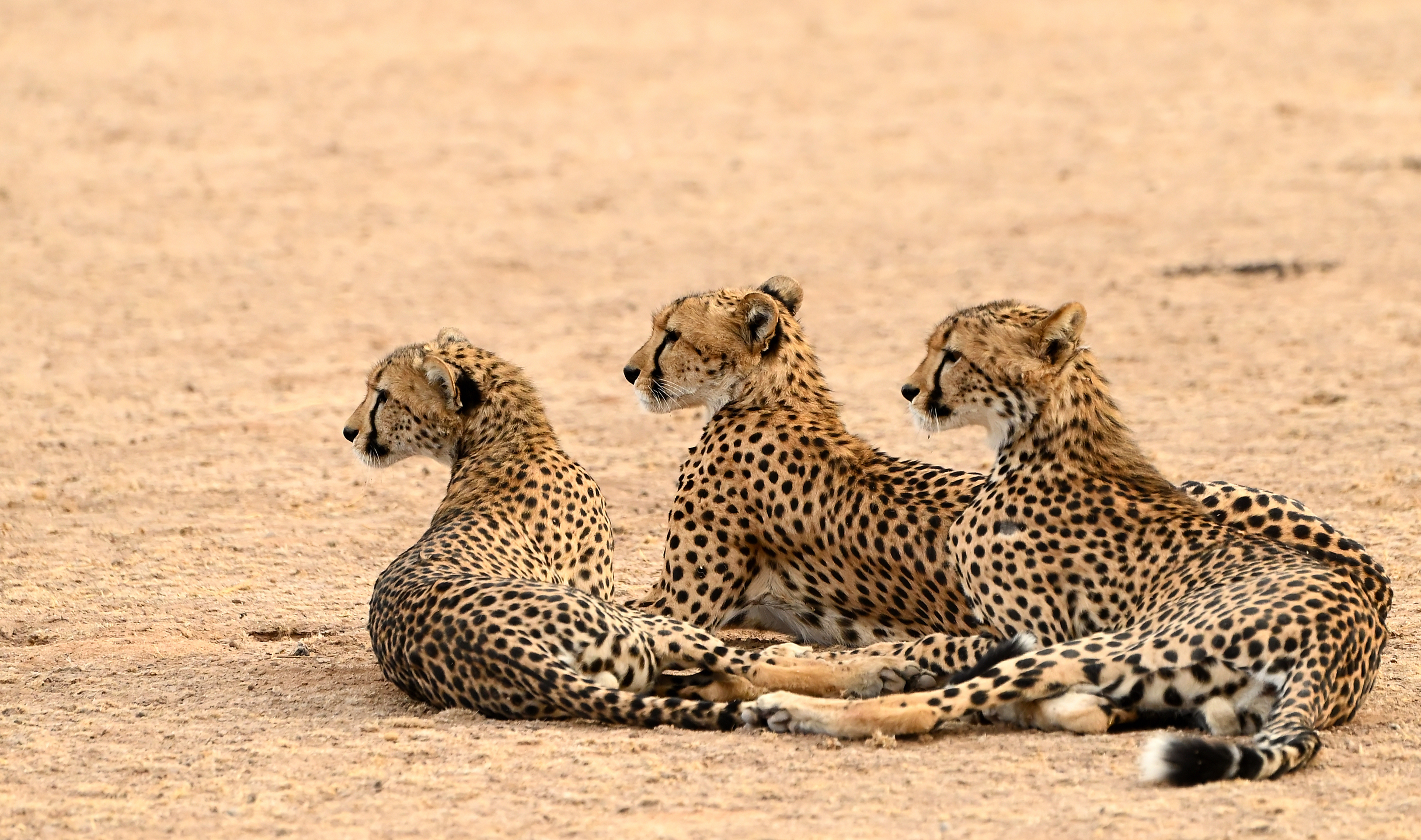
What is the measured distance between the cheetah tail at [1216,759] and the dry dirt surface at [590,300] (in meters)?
0.04

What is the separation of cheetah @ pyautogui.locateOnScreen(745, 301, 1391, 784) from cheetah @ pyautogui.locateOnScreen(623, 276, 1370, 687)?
0.18m

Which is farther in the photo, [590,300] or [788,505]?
[590,300]

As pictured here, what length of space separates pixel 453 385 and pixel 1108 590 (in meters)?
1.81

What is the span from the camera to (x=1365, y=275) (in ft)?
30.8

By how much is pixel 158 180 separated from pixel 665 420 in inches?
206

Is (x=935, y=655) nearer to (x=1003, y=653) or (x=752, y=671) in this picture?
(x=1003, y=653)

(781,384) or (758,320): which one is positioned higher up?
(758,320)

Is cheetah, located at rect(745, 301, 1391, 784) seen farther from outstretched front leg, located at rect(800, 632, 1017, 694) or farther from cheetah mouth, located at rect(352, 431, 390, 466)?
cheetah mouth, located at rect(352, 431, 390, 466)

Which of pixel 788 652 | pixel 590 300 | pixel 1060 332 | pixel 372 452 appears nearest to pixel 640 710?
pixel 788 652

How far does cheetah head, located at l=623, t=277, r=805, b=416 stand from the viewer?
500cm

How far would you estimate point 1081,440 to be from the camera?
14.3 ft

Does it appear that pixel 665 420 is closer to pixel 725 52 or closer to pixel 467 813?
pixel 467 813

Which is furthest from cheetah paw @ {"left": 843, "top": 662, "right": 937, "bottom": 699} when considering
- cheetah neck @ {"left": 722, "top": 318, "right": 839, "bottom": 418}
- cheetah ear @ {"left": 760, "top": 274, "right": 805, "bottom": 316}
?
cheetah ear @ {"left": 760, "top": 274, "right": 805, "bottom": 316}

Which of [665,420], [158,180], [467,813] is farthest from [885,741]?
[158,180]
